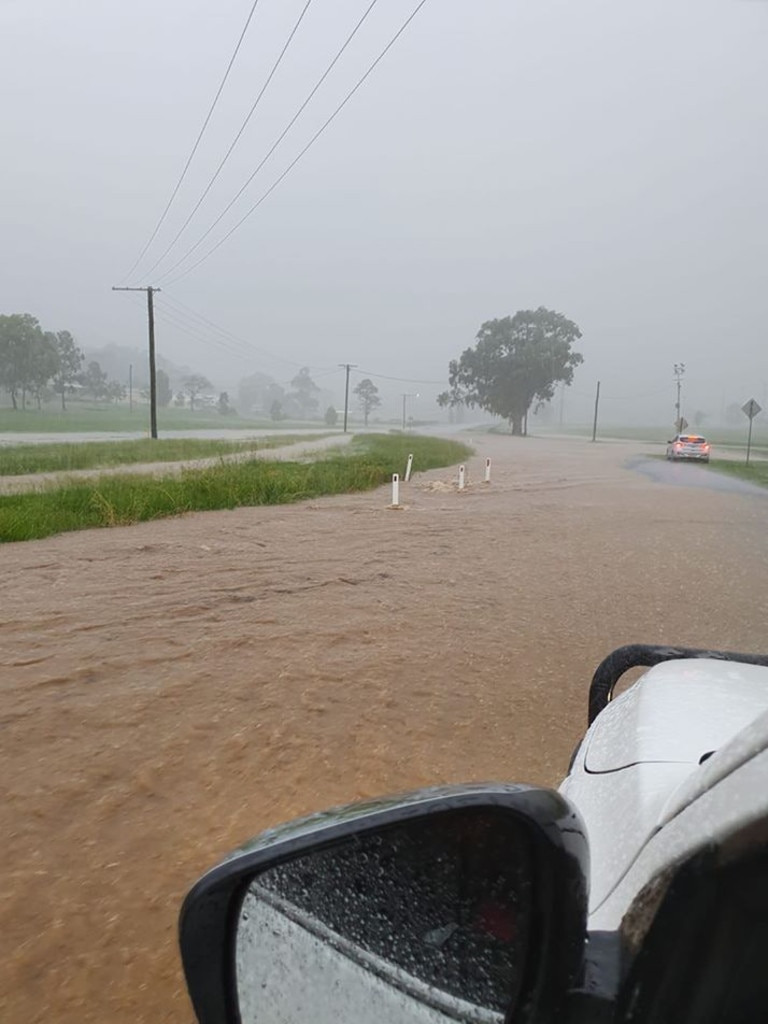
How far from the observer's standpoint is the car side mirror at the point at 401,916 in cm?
70

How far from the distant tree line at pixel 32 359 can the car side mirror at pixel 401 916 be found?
7229cm

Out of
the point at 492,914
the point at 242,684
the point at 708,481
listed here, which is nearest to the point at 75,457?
the point at 708,481

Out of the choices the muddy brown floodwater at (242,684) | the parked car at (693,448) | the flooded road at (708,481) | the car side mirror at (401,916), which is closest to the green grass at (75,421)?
the parked car at (693,448)

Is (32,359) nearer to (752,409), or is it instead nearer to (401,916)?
(752,409)

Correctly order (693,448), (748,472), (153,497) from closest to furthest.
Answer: (153,497) < (748,472) < (693,448)

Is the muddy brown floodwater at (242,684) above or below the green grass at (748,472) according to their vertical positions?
below

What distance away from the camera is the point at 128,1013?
2199 mm

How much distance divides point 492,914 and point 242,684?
4531mm

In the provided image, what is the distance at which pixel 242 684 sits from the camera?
5023 mm

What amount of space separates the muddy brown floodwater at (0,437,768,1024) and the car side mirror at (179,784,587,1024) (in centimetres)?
172

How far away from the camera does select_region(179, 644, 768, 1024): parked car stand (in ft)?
2.02

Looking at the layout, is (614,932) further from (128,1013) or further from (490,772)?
(490,772)

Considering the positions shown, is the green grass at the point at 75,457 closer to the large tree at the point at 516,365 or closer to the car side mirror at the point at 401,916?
the car side mirror at the point at 401,916

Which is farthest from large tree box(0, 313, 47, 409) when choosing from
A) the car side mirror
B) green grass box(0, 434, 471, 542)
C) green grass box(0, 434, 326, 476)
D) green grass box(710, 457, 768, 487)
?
the car side mirror
